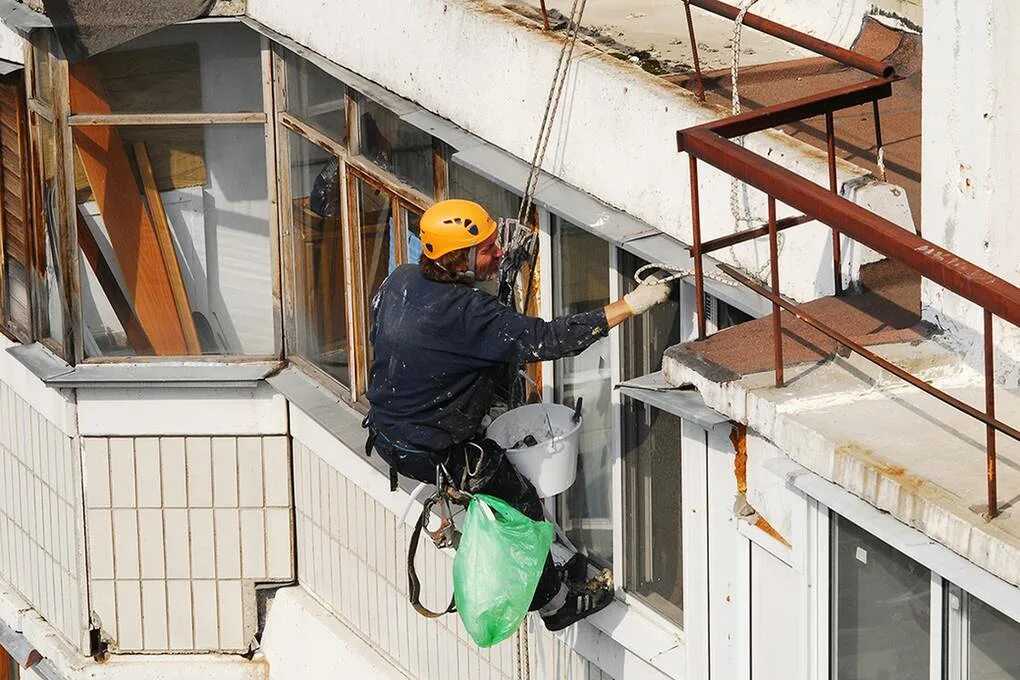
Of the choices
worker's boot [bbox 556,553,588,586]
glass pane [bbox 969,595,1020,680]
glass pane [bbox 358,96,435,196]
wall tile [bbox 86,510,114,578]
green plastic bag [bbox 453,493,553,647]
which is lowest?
wall tile [bbox 86,510,114,578]

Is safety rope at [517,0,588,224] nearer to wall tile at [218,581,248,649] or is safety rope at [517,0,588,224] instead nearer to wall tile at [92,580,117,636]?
wall tile at [218,581,248,649]

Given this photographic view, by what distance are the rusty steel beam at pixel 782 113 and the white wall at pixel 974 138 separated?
38cm

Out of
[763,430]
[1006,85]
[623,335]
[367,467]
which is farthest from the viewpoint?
[367,467]

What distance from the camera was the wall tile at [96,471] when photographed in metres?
8.73

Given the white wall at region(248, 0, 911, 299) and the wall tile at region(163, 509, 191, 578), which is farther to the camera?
the wall tile at region(163, 509, 191, 578)

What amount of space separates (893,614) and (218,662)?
4.88 metres

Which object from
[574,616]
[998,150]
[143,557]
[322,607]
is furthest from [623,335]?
[143,557]

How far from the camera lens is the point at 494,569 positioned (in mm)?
5828

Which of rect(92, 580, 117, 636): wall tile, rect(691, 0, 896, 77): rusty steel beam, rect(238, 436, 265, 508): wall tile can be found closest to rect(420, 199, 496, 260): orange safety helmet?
rect(691, 0, 896, 77): rusty steel beam

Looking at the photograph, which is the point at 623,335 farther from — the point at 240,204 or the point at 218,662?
the point at 218,662

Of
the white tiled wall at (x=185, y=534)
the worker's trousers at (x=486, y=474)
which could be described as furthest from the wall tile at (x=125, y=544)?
the worker's trousers at (x=486, y=474)

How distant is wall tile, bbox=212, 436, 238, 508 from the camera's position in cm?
854

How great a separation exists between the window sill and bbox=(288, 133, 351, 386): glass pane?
253 mm

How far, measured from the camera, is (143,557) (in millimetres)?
8828
